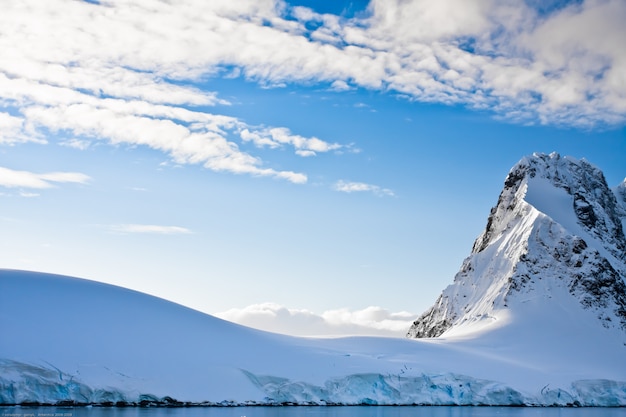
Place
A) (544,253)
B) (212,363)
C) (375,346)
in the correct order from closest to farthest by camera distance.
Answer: (212,363) < (375,346) < (544,253)

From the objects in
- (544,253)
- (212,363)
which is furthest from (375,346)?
(544,253)

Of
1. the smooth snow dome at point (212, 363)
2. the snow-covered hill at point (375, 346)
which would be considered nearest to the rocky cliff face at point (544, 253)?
the snow-covered hill at point (375, 346)

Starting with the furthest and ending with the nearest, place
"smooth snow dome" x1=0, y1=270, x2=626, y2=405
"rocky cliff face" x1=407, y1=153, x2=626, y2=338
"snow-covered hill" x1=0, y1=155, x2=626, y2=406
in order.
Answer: "rocky cliff face" x1=407, y1=153, x2=626, y2=338 → "snow-covered hill" x1=0, y1=155, x2=626, y2=406 → "smooth snow dome" x1=0, y1=270, x2=626, y2=405

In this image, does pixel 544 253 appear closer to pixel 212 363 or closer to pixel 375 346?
pixel 375 346

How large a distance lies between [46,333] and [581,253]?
72.8 metres

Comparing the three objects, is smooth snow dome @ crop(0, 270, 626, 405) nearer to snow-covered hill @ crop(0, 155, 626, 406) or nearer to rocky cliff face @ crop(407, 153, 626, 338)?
snow-covered hill @ crop(0, 155, 626, 406)

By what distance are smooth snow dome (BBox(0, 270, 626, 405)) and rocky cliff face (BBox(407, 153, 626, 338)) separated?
737 inches

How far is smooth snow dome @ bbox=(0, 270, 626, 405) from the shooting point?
4922 centimetres

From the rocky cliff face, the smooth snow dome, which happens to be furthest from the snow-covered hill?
the rocky cliff face

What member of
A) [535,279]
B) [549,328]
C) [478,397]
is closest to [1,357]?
[478,397]

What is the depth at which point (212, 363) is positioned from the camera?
56219mm

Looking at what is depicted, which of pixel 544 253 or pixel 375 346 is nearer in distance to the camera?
pixel 375 346

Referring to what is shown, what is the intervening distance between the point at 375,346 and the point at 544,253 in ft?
124

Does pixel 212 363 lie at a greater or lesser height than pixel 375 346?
lesser
